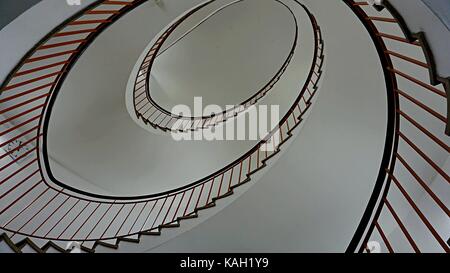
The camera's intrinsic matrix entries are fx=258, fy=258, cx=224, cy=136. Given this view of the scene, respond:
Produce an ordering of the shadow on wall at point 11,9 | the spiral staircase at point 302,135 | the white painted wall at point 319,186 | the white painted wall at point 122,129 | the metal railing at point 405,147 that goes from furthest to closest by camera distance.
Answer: the white painted wall at point 122,129, the white painted wall at point 319,186, the metal railing at point 405,147, the spiral staircase at point 302,135, the shadow on wall at point 11,9

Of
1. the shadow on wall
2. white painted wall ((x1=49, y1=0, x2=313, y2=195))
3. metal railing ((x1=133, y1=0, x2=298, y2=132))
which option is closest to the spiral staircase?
white painted wall ((x1=49, y1=0, x2=313, y2=195))

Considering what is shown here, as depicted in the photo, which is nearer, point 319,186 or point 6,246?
point 6,246

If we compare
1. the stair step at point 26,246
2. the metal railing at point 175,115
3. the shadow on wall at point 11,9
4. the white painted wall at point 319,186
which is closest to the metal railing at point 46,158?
the stair step at point 26,246

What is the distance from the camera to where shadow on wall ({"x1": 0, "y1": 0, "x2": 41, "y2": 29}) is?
119 cm

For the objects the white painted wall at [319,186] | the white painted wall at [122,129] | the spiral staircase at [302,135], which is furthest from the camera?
the white painted wall at [122,129]

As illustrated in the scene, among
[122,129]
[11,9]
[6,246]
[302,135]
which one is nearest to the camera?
[11,9]

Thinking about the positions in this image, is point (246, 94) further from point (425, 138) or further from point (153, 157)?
point (425, 138)

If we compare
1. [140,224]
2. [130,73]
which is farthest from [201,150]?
[130,73]

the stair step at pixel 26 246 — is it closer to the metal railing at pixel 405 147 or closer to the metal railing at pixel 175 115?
the metal railing at pixel 405 147

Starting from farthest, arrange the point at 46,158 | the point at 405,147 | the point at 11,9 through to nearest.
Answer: the point at 405,147, the point at 46,158, the point at 11,9

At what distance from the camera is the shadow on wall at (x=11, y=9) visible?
119 centimetres

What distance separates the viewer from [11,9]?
47.4 inches

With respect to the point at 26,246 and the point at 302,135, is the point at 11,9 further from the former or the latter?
the point at 302,135

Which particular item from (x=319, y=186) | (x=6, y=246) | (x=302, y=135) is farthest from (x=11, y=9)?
(x=319, y=186)
